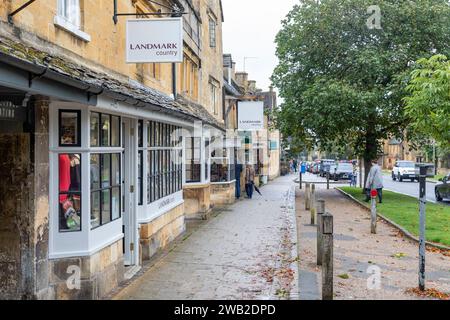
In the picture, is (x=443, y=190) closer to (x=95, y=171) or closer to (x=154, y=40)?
(x=154, y=40)

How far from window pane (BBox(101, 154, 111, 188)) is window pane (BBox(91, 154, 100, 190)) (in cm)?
19

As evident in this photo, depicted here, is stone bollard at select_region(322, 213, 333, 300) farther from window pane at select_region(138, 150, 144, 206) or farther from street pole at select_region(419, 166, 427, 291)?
window pane at select_region(138, 150, 144, 206)

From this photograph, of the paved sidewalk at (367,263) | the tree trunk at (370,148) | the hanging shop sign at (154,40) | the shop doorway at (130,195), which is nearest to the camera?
the paved sidewalk at (367,263)

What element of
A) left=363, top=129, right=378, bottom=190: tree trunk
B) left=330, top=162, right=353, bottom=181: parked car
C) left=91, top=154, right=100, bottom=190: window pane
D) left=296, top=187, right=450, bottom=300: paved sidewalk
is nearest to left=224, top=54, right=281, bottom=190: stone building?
left=363, top=129, right=378, bottom=190: tree trunk

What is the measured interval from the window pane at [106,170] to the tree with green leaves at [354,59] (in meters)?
15.4

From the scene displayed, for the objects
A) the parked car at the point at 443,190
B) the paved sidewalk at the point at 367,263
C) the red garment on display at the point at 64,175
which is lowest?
the paved sidewalk at the point at 367,263

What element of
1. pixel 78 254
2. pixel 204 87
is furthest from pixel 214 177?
pixel 78 254

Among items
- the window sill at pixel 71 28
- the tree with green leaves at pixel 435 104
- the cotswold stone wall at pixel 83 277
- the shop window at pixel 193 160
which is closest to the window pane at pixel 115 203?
the cotswold stone wall at pixel 83 277

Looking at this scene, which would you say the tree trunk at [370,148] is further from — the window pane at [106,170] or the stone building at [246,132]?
the window pane at [106,170]

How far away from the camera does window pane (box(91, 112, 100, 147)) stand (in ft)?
23.1

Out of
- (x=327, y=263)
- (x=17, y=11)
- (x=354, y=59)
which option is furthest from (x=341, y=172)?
(x=17, y=11)

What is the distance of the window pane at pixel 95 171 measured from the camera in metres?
7.07

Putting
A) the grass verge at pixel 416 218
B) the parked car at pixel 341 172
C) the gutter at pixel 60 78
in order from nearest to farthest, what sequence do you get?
the gutter at pixel 60 78
the grass verge at pixel 416 218
the parked car at pixel 341 172
